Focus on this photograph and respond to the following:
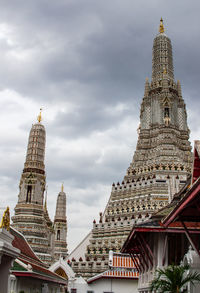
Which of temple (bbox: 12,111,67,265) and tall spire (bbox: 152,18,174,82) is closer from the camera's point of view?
temple (bbox: 12,111,67,265)

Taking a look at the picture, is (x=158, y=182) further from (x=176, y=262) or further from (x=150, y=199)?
(x=176, y=262)

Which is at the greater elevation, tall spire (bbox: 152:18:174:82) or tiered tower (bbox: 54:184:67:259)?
tall spire (bbox: 152:18:174:82)

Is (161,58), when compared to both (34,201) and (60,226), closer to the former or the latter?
(34,201)

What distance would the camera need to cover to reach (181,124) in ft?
198

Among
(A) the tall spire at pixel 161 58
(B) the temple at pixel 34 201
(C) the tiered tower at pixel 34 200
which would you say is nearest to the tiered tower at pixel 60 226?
(B) the temple at pixel 34 201

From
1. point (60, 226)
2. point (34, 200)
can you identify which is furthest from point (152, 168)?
point (60, 226)

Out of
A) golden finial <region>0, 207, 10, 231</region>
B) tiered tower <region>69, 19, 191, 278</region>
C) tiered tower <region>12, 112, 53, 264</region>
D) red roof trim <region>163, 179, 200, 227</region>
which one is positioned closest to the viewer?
red roof trim <region>163, 179, 200, 227</region>

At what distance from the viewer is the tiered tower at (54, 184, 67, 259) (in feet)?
268

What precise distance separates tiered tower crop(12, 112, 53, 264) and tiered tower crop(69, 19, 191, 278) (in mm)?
5191

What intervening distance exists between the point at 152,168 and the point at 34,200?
17076mm

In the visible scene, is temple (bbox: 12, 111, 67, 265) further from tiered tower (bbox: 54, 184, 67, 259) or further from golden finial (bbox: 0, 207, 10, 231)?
golden finial (bbox: 0, 207, 10, 231)

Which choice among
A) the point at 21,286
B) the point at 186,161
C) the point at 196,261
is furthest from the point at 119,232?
the point at 196,261

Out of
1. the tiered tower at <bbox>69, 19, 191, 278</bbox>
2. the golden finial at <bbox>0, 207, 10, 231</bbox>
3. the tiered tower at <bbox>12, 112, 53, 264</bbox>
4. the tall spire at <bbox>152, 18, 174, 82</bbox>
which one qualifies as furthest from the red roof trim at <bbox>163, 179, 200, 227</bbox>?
the tall spire at <bbox>152, 18, 174, 82</bbox>

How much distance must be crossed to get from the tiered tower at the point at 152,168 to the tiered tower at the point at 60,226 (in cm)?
3362
